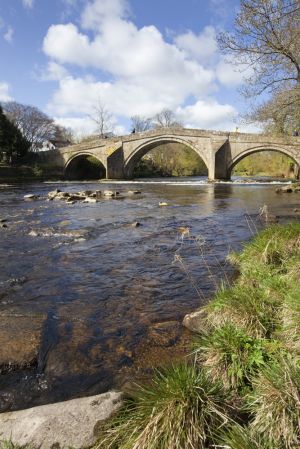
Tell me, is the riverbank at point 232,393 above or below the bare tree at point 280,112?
below

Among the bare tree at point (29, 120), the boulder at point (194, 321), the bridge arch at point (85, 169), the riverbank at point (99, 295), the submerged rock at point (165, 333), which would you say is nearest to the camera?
the riverbank at point (99, 295)

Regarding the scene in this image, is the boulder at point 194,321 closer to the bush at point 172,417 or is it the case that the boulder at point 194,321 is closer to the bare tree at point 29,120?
the bush at point 172,417

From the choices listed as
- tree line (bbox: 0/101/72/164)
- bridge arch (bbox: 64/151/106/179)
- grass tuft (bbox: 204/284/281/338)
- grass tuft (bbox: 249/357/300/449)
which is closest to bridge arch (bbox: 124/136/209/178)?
bridge arch (bbox: 64/151/106/179)

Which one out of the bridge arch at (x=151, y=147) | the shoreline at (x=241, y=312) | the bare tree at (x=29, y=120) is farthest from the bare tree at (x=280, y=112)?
the bare tree at (x=29, y=120)

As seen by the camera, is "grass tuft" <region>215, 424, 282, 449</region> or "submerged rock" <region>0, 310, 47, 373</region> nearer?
"grass tuft" <region>215, 424, 282, 449</region>

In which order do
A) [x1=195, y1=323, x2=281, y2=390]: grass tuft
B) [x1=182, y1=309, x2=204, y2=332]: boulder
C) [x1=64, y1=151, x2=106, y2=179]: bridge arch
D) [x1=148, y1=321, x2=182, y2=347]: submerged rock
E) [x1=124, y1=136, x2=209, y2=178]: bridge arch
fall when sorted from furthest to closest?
[x1=64, y1=151, x2=106, y2=179]: bridge arch → [x1=124, y1=136, x2=209, y2=178]: bridge arch → [x1=182, y1=309, x2=204, y2=332]: boulder → [x1=148, y1=321, x2=182, y2=347]: submerged rock → [x1=195, y1=323, x2=281, y2=390]: grass tuft

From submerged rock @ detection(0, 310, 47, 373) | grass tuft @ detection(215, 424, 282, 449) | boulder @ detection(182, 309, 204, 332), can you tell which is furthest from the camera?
boulder @ detection(182, 309, 204, 332)

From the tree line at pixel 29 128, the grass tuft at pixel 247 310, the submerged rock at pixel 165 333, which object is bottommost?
the submerged rock at pixel 165 333

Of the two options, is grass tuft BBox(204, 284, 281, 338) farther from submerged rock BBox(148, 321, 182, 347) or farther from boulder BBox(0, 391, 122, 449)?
boulder BBox(0, 391, 122, 449)

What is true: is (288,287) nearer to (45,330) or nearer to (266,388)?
(266,388)

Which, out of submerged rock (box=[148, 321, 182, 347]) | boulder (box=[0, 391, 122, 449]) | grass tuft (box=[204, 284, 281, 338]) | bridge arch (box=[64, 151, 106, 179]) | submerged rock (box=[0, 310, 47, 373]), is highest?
bridge arch (box=[64, 151, 106, 179])

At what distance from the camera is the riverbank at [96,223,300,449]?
1836mm

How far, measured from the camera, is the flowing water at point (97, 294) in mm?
2893

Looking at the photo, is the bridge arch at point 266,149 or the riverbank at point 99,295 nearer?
the riverbank at point 99,295
